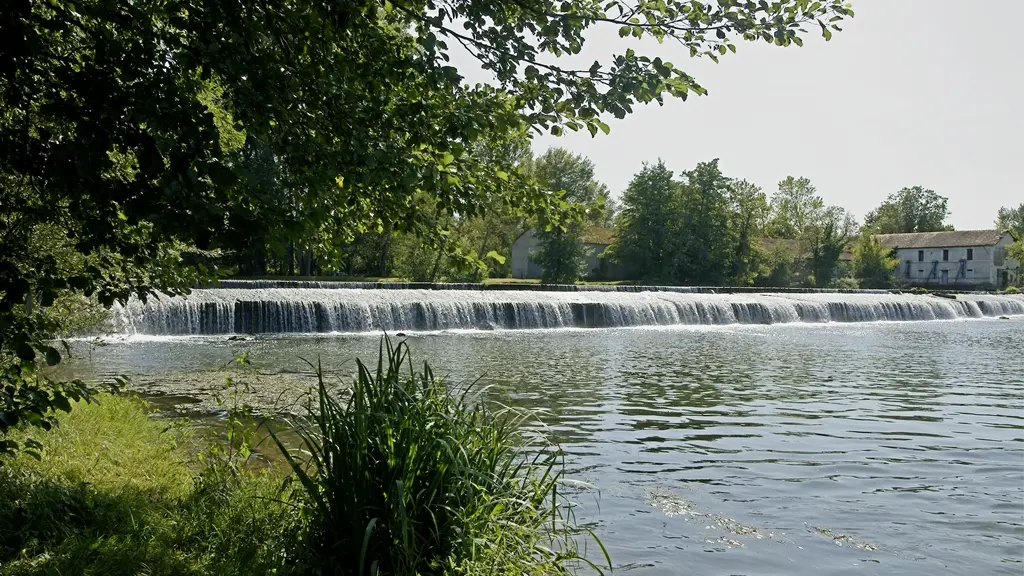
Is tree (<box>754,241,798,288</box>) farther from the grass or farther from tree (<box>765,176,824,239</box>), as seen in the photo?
the grass

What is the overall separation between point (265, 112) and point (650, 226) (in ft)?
165

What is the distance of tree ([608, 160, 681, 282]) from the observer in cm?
5234

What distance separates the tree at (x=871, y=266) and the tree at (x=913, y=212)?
155 ft

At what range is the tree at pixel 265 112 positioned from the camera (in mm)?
2762

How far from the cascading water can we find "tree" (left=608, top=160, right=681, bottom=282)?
15560 millimetres

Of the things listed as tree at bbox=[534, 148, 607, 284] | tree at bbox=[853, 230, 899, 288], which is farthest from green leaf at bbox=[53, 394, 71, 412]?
tree at bbox=[853, 230, 899, 288]

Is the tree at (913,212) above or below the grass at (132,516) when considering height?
above

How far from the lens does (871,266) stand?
62.3 m

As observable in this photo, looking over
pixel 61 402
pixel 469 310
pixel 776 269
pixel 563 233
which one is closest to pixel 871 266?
pixel 776 269

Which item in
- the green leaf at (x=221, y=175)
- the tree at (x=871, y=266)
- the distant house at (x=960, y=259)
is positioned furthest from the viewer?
the distant house at (x=960, y=259)

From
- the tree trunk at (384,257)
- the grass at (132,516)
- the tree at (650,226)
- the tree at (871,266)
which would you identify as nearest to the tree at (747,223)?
the tree at (650,226)

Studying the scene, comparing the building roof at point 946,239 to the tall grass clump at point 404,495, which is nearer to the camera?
the tall grass clump at point 404,495

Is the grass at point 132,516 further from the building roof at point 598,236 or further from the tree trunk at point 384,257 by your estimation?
the building roof at point 598,236

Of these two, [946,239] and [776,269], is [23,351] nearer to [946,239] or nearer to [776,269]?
[776,269]
